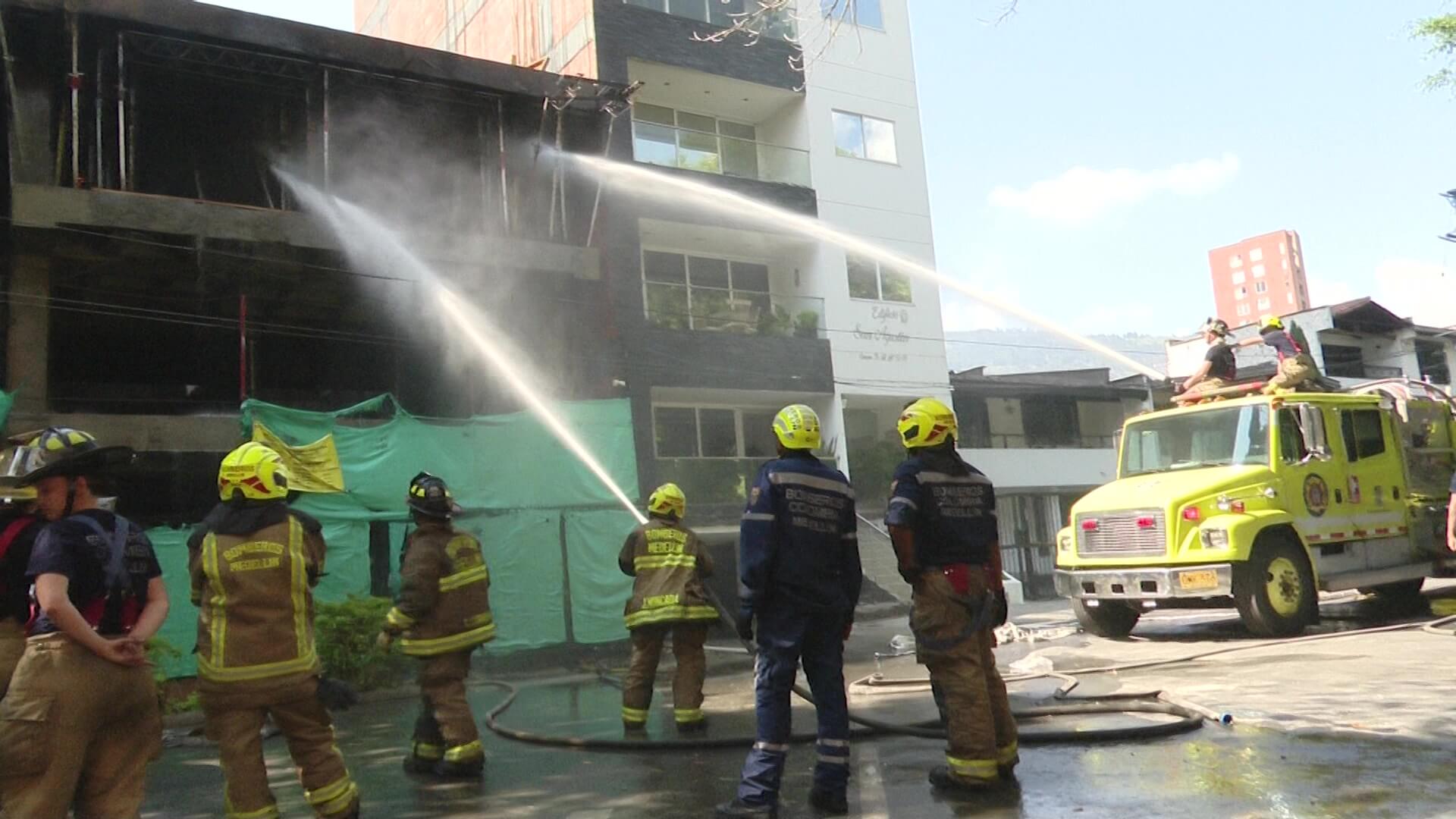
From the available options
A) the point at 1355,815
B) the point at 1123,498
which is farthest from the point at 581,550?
the point at 1355,815

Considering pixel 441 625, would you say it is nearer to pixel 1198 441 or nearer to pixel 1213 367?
pixel 1198 441

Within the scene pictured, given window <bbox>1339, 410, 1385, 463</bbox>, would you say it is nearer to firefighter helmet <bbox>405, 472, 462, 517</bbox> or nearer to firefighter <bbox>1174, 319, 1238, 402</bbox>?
firefighter <bbox>1174, 319, 1238, 402</bbox>

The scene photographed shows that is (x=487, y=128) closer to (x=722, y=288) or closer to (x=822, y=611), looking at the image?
(x=722, y=288)

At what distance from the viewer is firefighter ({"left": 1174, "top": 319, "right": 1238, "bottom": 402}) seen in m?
10.6

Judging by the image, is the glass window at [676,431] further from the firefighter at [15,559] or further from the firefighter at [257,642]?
the firefighter at [15,559]

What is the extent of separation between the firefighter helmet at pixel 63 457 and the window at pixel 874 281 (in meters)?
18.5

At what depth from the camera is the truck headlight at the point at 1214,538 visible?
9023mm

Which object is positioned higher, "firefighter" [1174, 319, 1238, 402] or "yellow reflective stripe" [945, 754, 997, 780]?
"firefighter" [1174, 319, 1238, 402]

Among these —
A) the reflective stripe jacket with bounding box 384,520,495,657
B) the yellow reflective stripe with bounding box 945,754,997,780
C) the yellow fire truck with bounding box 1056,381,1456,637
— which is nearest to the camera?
the yellow reflective stripe with bounding box 945,754,997,780

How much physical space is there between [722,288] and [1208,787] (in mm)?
16904

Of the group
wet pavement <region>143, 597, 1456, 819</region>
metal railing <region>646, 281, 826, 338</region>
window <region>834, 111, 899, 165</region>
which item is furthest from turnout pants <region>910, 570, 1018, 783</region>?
window <region>834, 111, 899, 165</region>

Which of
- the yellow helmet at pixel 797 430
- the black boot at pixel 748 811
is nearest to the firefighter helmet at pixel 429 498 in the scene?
the yellow helmet at pixel 797 430

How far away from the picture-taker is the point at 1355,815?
3592 millimetres

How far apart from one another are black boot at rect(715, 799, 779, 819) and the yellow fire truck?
256 inches
